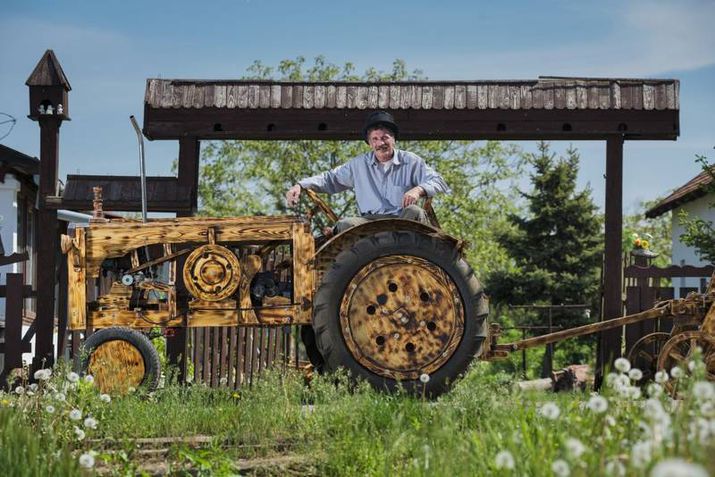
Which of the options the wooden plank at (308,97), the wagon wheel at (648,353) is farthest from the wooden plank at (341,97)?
the wagon wheel at (648,353)

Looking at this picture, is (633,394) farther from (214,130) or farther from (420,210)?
(214,130)

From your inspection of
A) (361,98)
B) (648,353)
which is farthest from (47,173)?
(648,353)

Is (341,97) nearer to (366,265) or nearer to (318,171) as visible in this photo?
(366,265)

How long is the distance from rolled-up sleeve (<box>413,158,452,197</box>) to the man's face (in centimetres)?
23

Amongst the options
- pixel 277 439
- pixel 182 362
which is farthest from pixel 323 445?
pixel 182 362

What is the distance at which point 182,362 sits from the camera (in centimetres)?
984

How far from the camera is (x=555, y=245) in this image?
27453 millimetres

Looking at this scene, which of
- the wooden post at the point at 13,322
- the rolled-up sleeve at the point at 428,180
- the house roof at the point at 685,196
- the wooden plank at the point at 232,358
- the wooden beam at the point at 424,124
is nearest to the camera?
the rolled-up sleeve at the point at 428,180

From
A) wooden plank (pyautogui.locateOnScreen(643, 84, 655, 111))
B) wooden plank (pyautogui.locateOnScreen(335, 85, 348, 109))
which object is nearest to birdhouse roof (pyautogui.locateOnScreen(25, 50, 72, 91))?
wooden plank (pyautogui.locateOnScreen(335, 85, 348, 109))

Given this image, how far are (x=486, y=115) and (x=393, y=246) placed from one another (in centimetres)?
308

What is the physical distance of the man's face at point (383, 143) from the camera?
802 cm

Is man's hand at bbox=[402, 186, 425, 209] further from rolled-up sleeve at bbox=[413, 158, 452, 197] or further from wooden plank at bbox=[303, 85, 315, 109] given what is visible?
wooden plank at bbox=[303, 85, 315, 109]

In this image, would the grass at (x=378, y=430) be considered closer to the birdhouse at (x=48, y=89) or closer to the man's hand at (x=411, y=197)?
the man's hand at (x=411, y=197)

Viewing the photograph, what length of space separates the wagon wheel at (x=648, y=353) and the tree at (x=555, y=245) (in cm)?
1746
